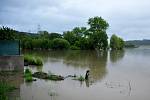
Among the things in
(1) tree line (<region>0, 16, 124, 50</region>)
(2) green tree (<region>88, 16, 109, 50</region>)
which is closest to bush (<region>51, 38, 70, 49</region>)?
(1) tree line (<region>0, 16, 124, 50</region>)

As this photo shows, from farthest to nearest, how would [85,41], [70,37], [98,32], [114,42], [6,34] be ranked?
[114,42] → [70,37] → [85,41] → [98,32] → [6,34]

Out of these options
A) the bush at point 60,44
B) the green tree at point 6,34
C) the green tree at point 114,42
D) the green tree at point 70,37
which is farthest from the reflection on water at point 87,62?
the green tree at point 114,42

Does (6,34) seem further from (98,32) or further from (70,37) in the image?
(70,37)

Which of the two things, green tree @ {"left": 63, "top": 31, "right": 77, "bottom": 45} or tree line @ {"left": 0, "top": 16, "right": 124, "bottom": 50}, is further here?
green tree @ {"left": 63, "top": 31, "right": 77, "bottom": 45}

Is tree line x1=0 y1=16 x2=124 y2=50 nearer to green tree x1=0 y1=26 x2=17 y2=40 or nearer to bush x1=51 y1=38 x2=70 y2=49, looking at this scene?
bush x1=51 y1=38 x2=70 y2=49

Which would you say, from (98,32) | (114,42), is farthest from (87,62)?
(114,42)

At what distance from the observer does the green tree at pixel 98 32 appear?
75250 mm

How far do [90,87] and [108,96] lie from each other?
2.21 metres

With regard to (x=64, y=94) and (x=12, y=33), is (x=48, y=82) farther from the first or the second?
(x=12, y=33)

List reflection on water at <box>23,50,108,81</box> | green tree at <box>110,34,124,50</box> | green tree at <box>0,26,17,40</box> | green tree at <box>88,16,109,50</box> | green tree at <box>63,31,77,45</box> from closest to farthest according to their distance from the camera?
green tree at <box>0,26,17,40</box>, reflection on water at <box>23,50,108,81</box>, green tree at <box>88,16,109,50</box>, green tree at <box>63,31,77,45</box>, green tree at <box>110,34,124,50</box>

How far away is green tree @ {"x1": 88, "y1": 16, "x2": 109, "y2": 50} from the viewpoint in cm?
7525

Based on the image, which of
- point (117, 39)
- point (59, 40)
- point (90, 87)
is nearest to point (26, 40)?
point (59, 40)

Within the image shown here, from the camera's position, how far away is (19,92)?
12.4 meters

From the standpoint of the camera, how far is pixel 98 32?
75.3 metres
